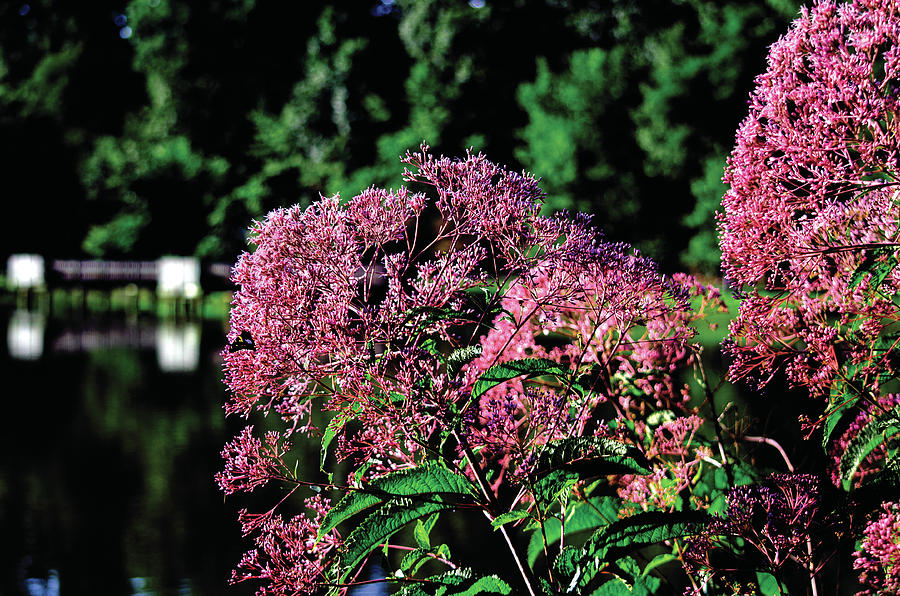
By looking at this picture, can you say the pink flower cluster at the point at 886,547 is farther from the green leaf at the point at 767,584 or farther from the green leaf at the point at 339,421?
the green leaf at the point at 339,421

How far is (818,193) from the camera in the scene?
1691 millimetres

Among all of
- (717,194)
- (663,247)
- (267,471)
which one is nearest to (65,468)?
(267,471)

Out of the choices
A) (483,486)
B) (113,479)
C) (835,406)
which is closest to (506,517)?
(483,486)

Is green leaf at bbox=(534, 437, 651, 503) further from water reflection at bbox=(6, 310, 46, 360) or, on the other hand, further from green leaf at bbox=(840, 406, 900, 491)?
water reflection at bbox=(6, 310, 46, 360)

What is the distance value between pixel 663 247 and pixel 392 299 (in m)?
30.5

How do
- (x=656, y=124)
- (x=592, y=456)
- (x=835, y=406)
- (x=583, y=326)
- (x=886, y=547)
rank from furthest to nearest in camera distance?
(x=656, y=124) < (x=583, y=326) < (x=835, y=406) < (x=592, y=456) < (x=886, y=547)

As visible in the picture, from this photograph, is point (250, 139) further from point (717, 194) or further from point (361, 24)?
point (717, 194)

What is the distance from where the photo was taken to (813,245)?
68.5 inches

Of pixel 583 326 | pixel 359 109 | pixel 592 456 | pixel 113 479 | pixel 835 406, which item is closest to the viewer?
pixel 592 456

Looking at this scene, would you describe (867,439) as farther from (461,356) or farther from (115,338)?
(115,338)

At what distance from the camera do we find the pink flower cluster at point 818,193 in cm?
167

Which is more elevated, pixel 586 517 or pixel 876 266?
pixel 876 266

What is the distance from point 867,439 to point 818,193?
1.59 feet

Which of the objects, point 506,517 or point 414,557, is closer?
point 506,517
